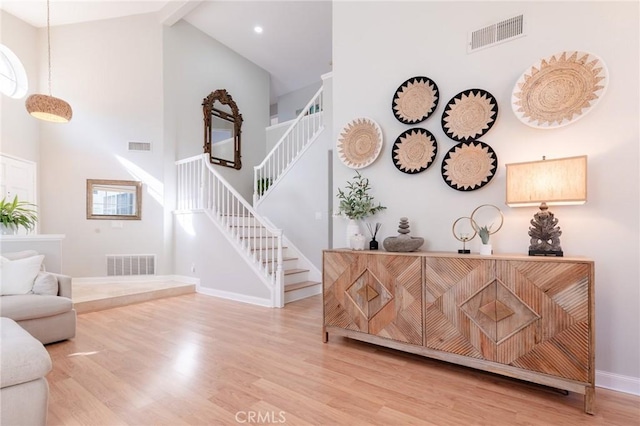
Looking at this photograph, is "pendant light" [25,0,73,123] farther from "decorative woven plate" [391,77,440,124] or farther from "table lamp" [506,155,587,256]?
"table lamp" [506,155,587,256]

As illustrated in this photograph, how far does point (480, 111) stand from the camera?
99.3 inches

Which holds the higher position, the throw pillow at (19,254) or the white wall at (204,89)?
the white wall at (204,89)

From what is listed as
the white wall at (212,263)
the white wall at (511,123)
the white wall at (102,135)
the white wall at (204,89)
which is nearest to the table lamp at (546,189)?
the white wall at (511,123)

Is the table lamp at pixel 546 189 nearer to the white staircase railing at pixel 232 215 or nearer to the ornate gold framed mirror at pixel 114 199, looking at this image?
the white staircase railing at pixel 232 215

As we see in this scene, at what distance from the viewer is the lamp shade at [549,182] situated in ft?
6.25

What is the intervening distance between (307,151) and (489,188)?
347 cm

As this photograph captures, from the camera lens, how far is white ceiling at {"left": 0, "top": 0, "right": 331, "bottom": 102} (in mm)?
5004

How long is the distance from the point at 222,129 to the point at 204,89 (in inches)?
34.4

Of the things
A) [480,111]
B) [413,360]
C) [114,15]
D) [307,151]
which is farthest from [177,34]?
[413,360]

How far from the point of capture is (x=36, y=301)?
272 cm

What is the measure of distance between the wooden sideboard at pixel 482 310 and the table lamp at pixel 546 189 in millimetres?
252

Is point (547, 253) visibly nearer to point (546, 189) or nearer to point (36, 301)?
A: point (546, 189)

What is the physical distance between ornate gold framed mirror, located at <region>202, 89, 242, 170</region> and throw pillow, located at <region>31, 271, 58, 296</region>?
383 cm

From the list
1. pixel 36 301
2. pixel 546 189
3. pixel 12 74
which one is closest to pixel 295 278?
pixel 36 301
